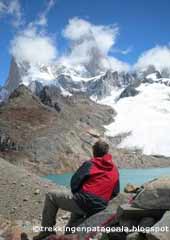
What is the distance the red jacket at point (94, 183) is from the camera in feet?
29.7

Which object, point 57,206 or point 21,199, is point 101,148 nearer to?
point 57,206

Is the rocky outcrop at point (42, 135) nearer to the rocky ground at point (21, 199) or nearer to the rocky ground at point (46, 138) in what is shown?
the rocky ground at point (46, 138)

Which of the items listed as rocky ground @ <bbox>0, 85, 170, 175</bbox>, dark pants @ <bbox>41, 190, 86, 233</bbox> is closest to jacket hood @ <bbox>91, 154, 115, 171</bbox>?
dark pants @ <bbox>41, 190, 86, 233</bbox>

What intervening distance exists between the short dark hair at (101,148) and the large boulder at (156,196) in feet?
4.62

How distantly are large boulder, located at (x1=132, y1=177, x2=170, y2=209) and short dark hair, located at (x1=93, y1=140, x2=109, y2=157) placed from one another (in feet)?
4.62

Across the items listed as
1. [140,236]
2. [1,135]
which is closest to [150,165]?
[1,135]

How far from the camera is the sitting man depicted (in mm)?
9070

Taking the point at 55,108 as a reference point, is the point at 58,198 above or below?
below

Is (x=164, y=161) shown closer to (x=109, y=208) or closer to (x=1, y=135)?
(x=1, y=135)

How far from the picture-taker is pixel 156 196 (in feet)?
26.2

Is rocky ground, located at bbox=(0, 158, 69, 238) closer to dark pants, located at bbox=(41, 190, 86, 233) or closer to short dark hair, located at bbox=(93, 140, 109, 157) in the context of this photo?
dark pants, located at bbox=(41, 190, 86, 233)

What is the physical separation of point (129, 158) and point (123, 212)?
15665cm

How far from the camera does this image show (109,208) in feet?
31.0

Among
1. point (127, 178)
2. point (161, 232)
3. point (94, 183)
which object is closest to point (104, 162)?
point (94, 183)
